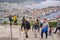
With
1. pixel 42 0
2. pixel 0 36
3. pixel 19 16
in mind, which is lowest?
pixel 0 36

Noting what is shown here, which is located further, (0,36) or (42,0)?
(42,0)

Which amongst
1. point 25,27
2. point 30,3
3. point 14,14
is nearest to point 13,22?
point 14,14

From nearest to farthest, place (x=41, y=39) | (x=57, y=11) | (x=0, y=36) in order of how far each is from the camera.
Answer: (x=41, y=39) < (x=0, y=36) < (x=57, y=11)

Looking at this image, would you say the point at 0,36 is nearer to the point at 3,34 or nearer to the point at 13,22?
the point at 3,34

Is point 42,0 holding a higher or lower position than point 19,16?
higher

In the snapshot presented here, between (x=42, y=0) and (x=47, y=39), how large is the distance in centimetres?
301

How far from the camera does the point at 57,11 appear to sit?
39.9 feet

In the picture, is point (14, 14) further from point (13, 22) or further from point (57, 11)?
point (57, 11)

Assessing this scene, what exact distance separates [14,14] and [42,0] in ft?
5.67

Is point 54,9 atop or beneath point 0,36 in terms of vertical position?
atop

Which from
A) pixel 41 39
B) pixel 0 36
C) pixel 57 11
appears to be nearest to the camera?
pixel 41 39

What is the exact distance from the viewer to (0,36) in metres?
10.8

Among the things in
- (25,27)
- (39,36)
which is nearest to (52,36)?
(39,36)

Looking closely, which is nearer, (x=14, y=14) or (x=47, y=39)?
(x=47, y=39)
